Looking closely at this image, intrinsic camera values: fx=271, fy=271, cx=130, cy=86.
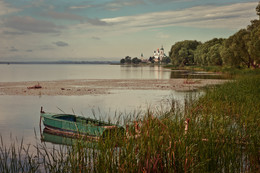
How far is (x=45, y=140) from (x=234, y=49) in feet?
189

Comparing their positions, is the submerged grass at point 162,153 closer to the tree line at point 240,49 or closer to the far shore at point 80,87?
the far shore at point 80,87

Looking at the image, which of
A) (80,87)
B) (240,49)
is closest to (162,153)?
(80,87)

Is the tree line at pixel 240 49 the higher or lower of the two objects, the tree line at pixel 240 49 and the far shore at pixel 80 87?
the higher

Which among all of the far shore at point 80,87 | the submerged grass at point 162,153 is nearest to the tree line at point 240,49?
the far shore at point 80,87

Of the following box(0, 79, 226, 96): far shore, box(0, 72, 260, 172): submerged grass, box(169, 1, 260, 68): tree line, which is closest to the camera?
box(0, 72, 260, 172): submerged grass

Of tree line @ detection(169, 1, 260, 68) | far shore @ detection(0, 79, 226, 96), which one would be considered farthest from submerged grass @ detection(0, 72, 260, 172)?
tree line @ detection(169, 1, 260, 68)

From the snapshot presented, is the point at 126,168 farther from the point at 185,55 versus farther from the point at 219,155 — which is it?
the point at 185,55

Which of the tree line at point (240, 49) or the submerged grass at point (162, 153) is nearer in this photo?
the submerged grass at point (162, 153)

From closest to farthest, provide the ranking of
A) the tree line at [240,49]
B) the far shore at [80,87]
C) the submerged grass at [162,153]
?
the submerged grass at [162,153] < the far shore at [80,87] < the tree line at [240,49]

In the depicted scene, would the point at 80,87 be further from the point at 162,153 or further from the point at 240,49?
the point at 240,49

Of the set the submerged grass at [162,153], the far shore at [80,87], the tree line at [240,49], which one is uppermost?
the tree line at [240,49]

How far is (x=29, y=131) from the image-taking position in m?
17.5

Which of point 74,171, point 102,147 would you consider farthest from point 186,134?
point 74,171

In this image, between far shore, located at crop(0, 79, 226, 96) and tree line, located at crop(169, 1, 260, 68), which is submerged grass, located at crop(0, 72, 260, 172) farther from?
tree line, located at crop(169, 1, 260, 68)
